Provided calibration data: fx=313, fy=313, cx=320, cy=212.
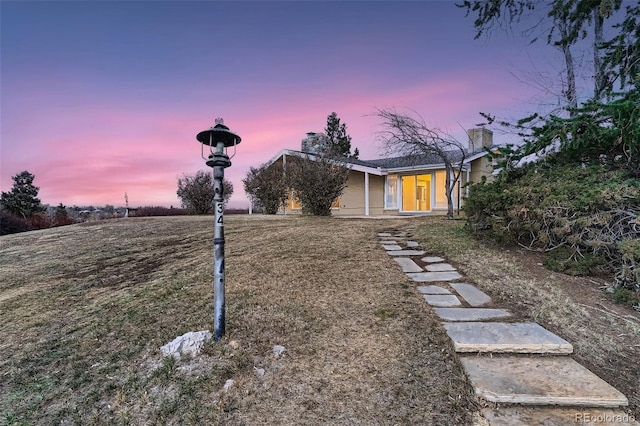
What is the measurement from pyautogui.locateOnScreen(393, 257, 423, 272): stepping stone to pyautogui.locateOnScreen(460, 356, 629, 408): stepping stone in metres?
2.15

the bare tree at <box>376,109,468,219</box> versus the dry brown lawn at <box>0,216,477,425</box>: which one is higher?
the bare tree at <box>376,109,468,219</box>

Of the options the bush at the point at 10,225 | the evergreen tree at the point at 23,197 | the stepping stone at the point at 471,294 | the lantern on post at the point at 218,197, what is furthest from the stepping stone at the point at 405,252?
the evergreen tree at the point at 23,197

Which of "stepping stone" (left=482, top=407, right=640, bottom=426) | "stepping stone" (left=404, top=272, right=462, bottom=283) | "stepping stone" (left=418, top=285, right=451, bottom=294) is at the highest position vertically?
"stepping stone" (left=404, top=272, right=462, bottom=283)

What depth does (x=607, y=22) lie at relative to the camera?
7.95 metres

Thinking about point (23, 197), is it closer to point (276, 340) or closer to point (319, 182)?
point (319, 182)

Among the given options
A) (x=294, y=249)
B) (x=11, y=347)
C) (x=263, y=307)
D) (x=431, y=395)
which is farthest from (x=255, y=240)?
(x=431, y=395)

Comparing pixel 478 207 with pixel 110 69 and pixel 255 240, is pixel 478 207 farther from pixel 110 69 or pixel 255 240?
pixel 110 69

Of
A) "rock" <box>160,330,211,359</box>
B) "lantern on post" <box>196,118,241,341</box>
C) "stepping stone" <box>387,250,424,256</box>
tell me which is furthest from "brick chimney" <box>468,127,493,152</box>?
"rock" <box>160,330,211,359</box>

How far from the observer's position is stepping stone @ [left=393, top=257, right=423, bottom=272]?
4.41 metres

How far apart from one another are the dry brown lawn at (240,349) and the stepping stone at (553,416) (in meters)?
0.16

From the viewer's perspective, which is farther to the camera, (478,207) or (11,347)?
(478,207)

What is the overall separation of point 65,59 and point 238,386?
10048mm

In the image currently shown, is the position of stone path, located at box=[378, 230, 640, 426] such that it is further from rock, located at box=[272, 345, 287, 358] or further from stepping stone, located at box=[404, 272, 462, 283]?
rock, located at box=[272, 345, 287, 358]

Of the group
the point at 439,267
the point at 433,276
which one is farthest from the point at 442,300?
the point at 439,267
